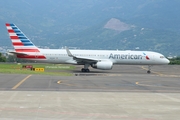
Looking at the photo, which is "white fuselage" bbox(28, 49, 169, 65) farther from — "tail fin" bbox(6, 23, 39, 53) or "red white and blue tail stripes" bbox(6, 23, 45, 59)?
"tail fin" bbox(6, 23, 39, 53)

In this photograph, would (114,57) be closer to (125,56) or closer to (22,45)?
(125,56)

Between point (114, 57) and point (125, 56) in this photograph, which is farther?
point (114, 57)

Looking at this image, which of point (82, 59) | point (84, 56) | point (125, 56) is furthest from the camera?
point (84, 56)

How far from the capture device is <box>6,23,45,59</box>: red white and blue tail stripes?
47344 mm

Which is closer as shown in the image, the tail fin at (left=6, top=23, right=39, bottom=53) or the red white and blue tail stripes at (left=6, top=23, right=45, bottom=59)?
the red white and blue tail stripes at (left=6, top=23, right=45, bottom=59)

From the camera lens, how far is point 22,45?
159 feet

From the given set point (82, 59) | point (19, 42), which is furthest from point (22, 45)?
point (82, 59)

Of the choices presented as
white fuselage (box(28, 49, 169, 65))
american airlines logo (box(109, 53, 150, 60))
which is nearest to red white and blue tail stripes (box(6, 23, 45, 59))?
white fuselage (box(28, 49, 169, 65))

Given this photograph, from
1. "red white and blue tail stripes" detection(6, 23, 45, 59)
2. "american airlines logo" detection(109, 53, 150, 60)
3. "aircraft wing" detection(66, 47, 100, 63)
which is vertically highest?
"red white and blue tail stripes" detection(6, 23, 45, 59)

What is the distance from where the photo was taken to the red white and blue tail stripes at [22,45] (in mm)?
47344

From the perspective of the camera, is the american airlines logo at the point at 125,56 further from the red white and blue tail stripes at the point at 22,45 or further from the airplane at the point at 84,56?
the red white and blue tail stripes at the point at 22,45

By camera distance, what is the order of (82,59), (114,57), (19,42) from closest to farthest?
(82,59), (114,57), (19,42)

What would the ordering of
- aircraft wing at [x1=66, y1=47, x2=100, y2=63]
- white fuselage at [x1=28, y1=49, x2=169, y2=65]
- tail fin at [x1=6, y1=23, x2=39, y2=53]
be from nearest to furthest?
aircraft wing at [x1=66, y1=47, x2=100, y2=63] < white fuselage at [x1=28, y1=49, x2=169, y2=65] < tail fin at [x1=6, y1=23, x2=39, y2=53]
